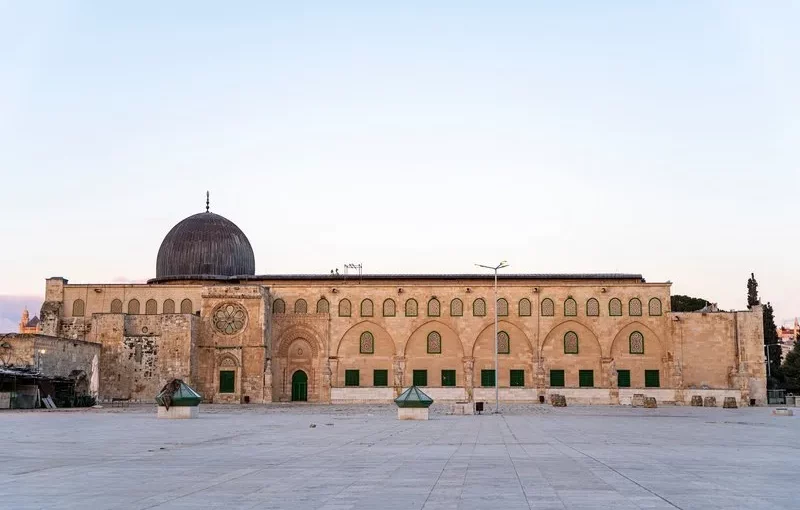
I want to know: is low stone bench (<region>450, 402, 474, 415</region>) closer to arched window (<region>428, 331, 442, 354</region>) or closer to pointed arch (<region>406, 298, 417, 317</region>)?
arched window (<region>428, 331, 442, 354</region>)

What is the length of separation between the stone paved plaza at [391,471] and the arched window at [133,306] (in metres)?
41.3

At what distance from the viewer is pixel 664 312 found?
61.6m

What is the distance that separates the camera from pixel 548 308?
62281 millimetres

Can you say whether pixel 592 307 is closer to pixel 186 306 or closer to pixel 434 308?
pixel 434 308

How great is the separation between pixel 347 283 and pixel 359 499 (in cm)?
5551

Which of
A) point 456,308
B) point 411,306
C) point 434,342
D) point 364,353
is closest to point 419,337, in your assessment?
point 434,342

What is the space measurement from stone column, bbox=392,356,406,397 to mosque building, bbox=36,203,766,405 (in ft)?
0.25

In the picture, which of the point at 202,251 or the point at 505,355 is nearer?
the point at 505,355

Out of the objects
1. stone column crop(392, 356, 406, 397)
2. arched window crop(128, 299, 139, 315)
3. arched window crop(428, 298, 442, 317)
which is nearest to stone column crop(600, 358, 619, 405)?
arched window crop(428, 298, 442, 317)

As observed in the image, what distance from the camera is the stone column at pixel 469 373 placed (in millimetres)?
61438

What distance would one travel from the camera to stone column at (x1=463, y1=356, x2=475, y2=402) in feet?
202

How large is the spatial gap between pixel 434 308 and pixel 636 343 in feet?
47.1

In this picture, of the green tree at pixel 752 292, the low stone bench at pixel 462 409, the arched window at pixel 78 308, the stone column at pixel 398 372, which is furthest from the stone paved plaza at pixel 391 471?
the green tree at pixel 752 292

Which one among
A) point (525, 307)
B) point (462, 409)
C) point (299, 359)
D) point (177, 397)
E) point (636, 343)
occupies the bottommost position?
point (462, 409)
